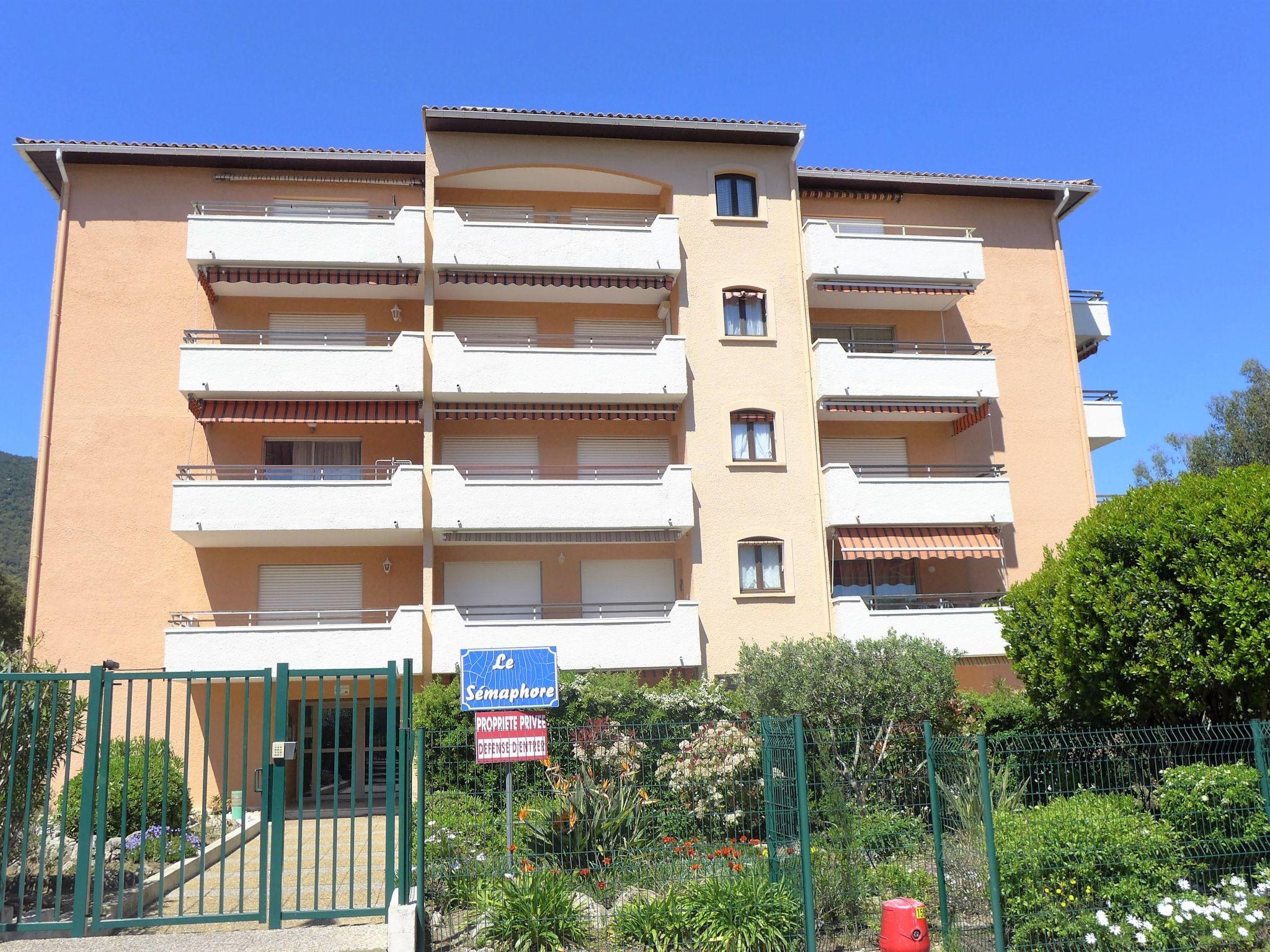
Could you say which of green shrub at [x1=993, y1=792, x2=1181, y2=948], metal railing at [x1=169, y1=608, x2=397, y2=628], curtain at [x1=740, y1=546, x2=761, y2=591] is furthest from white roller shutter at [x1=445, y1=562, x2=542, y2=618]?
green shrub at [x1=993, y1=792, x2=1181, y2=948]

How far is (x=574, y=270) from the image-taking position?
22922 millimetres

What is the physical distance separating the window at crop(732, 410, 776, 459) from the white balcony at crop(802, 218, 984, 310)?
3.71 meters

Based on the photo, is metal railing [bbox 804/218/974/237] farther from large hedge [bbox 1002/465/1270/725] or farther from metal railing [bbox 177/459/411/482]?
large hedge [bbox 1002/465/1270/725]

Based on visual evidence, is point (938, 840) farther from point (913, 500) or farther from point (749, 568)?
point (913, 500)

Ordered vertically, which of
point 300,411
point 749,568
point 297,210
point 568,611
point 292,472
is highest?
point 297,210

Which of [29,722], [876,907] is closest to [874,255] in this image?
[876,907]

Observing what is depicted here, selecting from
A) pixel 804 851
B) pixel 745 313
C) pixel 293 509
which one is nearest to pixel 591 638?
pixel 293 509

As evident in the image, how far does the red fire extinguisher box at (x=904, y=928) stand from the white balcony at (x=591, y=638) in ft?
37.8

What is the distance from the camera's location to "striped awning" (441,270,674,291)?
2255 cm

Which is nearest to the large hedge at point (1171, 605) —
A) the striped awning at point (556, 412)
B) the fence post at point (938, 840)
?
the fence post at point (938, 840)

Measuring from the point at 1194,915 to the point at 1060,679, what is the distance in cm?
388

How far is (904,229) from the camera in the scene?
25.2m

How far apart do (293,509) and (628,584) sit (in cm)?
765

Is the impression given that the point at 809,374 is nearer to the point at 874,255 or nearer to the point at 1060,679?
the point at 874,255
